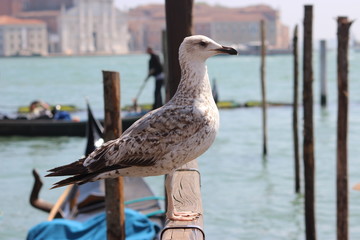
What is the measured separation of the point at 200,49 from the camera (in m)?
1.68

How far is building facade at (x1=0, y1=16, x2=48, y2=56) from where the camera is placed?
67.6 meters

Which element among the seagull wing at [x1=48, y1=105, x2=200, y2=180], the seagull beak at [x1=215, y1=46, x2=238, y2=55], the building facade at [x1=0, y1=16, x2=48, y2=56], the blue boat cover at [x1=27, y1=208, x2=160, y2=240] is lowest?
the building facade at [x1=0, y1=16, x2=48, y2=56]

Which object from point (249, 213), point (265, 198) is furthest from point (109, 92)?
point (265, 198)

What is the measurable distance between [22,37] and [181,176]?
6814 cm

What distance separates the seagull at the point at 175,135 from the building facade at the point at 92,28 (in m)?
67.4

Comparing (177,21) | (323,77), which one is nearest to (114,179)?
(177,21)

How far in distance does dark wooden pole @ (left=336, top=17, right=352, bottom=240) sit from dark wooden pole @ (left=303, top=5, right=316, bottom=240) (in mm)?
531

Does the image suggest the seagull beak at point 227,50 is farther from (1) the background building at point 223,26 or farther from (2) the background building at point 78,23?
(1) the background building at point 223,26

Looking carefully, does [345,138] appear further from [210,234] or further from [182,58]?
[182,58]

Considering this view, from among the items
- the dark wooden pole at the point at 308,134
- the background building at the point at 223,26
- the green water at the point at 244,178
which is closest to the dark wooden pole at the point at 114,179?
the dark wooden pole at the point at 308,134

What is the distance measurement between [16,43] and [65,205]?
65660 millimetres

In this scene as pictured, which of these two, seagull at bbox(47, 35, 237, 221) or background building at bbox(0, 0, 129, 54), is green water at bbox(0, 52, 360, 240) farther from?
background building at bbox(0, 0, 129, 54)

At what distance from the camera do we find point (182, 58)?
171cm

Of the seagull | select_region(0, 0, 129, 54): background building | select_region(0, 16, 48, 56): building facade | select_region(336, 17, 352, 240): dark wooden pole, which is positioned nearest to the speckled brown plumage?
the seagull
